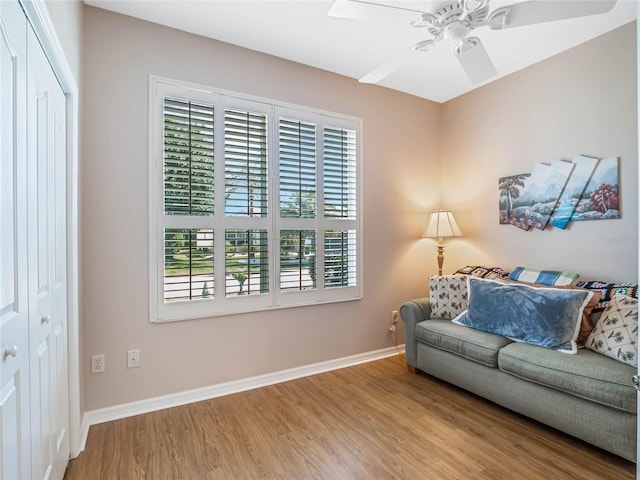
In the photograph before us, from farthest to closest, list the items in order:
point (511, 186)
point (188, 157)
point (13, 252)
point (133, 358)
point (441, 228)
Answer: point (441, 228) < point (511, 186) < point (188, 157) < point (133, 358) < point (13, 252)

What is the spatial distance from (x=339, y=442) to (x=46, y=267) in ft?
5.89

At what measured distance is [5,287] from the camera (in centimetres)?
106

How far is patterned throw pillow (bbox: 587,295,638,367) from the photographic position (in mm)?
2002

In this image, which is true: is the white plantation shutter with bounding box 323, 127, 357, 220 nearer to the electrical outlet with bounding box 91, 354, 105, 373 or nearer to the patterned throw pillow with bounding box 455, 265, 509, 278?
the patterned throw pillow with bounding box 455, 265, 509, 278

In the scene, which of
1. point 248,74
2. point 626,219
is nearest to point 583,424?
point 626,219

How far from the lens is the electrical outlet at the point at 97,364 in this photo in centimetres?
235

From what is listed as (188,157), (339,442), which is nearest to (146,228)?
(188,157)

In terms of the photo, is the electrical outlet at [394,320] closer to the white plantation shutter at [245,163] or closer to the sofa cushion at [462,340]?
the sofa cushion at [462,340]

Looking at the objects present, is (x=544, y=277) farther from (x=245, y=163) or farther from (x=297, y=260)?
(x=245, y=163)

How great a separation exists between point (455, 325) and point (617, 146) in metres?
1.77

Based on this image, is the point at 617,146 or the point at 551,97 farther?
the point at 551,97

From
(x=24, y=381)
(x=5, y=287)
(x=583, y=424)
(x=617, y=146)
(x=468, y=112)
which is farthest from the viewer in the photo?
(x=468, y=112)

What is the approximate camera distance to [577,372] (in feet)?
6.59

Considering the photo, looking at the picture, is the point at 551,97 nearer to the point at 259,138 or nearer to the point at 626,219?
the point at 626,219
